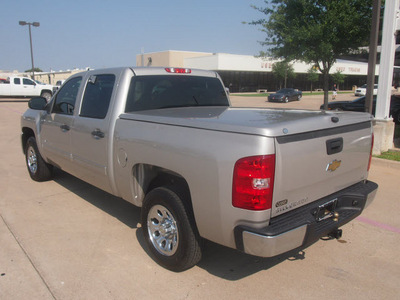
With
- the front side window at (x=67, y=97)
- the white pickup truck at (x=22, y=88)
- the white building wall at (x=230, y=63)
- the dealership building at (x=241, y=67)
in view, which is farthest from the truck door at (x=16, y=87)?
the white building wall at (x=230, y=63)

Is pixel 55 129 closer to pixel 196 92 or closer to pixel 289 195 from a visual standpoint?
pixel 196 92

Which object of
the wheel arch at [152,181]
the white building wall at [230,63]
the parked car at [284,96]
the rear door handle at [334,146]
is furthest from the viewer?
the white building wall at [230,63]

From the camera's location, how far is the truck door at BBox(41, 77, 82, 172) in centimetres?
468

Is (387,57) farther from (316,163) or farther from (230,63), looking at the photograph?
(230,63)

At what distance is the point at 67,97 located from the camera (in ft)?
16.2

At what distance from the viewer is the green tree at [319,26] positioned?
411 inches

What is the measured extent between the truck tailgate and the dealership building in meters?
45.3

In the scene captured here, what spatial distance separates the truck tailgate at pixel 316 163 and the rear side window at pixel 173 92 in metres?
1.96

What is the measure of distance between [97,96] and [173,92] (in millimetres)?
927

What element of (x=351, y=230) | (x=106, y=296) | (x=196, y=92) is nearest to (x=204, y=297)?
(x=106, y=296)

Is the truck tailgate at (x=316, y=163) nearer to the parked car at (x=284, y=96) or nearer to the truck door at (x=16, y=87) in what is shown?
the truck door at (x=16, y=87)

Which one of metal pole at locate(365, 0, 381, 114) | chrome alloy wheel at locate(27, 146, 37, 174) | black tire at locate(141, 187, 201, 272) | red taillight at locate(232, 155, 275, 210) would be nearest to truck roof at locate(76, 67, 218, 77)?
black tire at locate(141, 187, 201, 272)

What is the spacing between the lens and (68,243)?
389 centimetres

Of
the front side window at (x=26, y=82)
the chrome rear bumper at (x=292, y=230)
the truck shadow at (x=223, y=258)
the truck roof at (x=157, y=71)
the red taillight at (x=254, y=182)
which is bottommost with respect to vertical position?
the truck shadow at (x=223, y=258)
